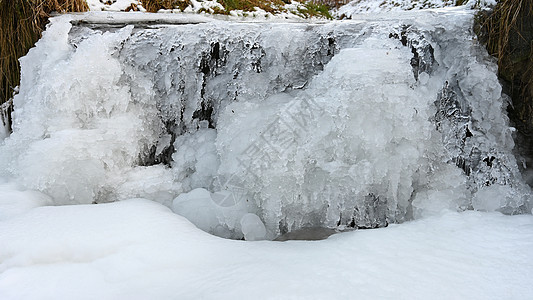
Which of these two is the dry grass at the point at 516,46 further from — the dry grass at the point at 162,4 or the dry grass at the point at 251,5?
the dry grass at the point at 162,4

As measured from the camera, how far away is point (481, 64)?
84.2 inches

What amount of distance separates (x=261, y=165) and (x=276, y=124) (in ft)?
0.93

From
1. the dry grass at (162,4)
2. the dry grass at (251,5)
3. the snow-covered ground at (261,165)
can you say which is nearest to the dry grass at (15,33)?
the snow-covered ground at (261,165)

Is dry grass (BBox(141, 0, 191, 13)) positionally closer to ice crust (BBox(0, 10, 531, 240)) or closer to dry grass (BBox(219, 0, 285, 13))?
dry grass (BBox(219, 0, 285, 13))

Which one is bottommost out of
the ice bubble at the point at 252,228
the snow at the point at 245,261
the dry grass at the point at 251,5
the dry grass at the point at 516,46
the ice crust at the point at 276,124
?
the ice bubble at the point at 252,228

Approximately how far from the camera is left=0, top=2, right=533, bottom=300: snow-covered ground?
4.25 feet

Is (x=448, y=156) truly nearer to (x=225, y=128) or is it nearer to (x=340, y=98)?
(x=340, y=98)

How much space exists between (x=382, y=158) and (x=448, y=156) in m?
0.48

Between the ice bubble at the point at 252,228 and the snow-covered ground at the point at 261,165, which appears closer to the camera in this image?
the snow-covered ground at the point at 261,165

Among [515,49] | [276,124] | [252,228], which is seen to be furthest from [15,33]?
[515,49]

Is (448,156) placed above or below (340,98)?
below

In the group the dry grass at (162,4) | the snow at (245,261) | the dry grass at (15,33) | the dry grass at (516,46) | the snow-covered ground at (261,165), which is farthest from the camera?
the dry grass at (162,4)

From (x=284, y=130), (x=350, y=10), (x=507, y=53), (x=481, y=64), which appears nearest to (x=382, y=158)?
(x=284, y=130)

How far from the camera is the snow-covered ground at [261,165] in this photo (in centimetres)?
130
